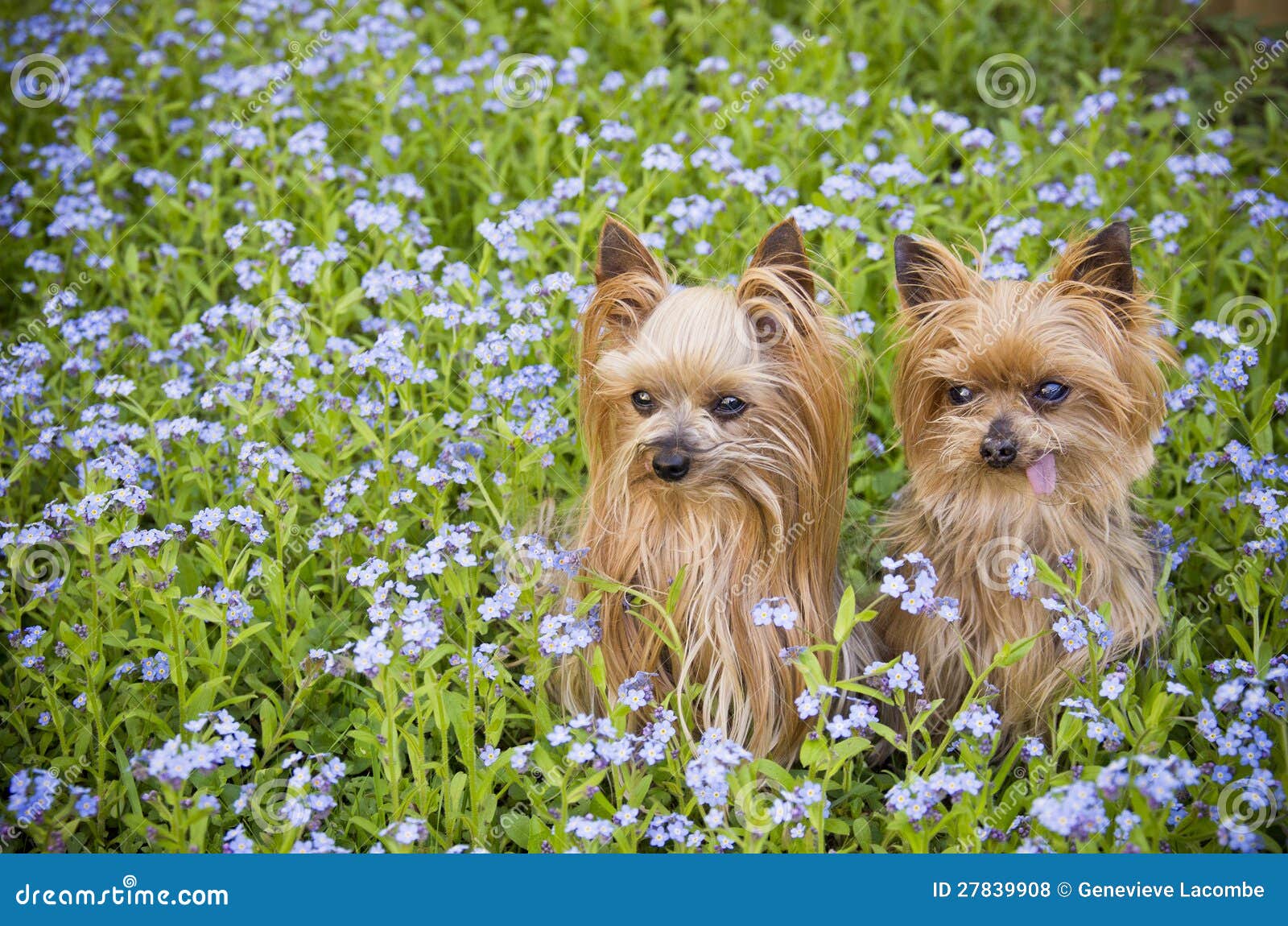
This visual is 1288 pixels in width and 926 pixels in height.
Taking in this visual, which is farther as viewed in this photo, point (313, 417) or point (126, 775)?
point (313, 417)

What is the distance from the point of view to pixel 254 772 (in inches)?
137

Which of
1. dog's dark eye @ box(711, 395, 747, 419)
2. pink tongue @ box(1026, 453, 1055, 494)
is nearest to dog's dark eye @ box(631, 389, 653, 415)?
dog's dark eye @ box(711, 395, 747, 419)

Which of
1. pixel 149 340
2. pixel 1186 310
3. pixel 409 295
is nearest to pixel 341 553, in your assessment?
pixel 409 295

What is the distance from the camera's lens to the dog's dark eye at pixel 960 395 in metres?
3.48

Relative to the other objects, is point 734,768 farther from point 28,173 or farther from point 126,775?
point 28,173

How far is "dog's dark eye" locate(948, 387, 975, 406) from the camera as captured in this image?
348cm

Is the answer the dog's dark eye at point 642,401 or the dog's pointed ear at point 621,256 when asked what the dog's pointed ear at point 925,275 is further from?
the dog's dark eye at point 642,401

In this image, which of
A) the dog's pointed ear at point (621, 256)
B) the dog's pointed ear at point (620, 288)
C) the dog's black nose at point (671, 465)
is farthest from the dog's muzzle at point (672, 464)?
the dog's pointed ear at point (621, 256)

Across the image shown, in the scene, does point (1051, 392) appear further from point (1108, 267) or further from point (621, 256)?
point (621, 256)

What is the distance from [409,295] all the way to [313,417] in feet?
2.81

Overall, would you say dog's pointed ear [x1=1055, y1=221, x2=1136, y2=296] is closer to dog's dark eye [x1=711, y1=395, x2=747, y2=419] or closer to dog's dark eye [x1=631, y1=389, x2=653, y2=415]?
dog's dark eye [x1=711, y1=395, x2=747, y2=419]

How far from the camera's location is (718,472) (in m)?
3.30

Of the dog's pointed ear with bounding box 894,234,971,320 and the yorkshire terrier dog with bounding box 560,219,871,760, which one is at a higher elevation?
the dog's pointed ear with bounding box 894,234,971,320

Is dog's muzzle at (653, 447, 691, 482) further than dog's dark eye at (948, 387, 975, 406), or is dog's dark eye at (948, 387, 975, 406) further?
dog's dark eye at (948, 387, 975, 406)
